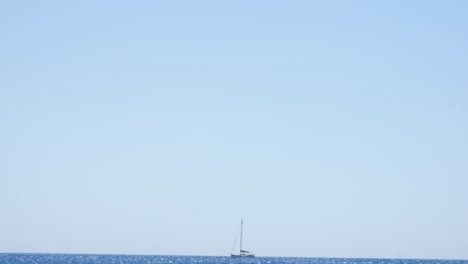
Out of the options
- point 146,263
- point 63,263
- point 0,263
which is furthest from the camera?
point 146,263

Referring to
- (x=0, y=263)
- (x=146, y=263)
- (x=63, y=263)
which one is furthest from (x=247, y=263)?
(x=0, y=263)

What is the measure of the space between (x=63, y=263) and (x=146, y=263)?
31.6 metres

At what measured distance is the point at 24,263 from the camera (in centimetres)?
15450

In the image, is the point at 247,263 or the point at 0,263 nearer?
the point at 0,263

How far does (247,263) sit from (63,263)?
129ft

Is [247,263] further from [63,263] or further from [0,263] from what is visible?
[0,263]

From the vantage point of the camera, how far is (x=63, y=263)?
522ft

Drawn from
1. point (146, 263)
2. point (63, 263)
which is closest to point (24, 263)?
point (63, 263)

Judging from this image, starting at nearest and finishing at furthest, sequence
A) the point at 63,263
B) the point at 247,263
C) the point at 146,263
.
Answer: the point at 63,263 → the point at 247,263 → the point at 146,263

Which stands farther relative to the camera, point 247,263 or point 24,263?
point 247,263

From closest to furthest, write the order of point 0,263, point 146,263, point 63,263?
point 0,263 < point 63,263 < point 146,263

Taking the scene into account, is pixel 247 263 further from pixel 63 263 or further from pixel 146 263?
pixel 63 263

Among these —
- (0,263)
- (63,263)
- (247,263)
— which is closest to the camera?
(0,263)

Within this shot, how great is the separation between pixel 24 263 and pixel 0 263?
9.08 metres
